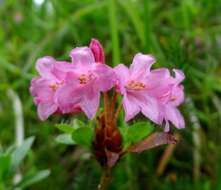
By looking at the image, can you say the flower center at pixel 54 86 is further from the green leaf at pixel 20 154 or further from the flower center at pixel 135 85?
the green leaf at pixel 20 154

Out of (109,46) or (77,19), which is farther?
(77,19)

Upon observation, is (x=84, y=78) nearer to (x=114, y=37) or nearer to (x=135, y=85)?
(x=135, y=85)

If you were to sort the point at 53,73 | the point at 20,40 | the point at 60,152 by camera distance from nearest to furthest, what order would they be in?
the point at 53,73, the point at 60,152, the point at 20,40

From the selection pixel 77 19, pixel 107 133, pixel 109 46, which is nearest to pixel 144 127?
pixel 107 133

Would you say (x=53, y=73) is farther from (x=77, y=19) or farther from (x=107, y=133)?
(x=77, y=19)

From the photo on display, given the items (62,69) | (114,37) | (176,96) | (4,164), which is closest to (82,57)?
(62,69)

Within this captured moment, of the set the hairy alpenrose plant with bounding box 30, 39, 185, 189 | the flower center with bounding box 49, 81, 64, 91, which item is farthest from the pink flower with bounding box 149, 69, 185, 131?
the flower center with bounding box 49, 81, 64, 91

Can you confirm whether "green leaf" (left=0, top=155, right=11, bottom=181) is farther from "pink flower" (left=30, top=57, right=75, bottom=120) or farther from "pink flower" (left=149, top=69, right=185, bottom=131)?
"pink flower" (left=149, top=69, right=185, bottom=131)
